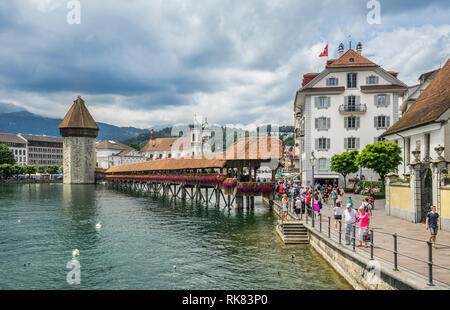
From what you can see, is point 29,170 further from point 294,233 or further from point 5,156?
point 294,233

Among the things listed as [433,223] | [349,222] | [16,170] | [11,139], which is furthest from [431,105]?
[11,139]

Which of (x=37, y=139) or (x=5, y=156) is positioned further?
(x=37, y=139)

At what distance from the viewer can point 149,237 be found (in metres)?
20.9

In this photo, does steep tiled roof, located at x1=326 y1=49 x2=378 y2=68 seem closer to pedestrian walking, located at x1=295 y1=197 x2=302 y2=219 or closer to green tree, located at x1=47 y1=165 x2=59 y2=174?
pedestrian walking, located at x1=295 y1=197 x2=302 y2=219

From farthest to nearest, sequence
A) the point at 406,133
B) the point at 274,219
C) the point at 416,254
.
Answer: the point at 274,219
the point at 406,133
the point at 416,254

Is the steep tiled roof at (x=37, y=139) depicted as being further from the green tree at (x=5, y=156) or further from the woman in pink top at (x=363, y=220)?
the woman in pink top at (x=363, y=220)

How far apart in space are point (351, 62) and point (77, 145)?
257 feet

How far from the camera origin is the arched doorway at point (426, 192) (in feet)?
56.9

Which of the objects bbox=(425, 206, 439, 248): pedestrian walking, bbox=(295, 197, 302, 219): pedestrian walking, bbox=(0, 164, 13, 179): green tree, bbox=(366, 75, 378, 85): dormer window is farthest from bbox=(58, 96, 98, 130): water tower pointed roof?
bbox=(425, 206, 439, 248): pedestrian walking

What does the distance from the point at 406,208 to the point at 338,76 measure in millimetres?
27057

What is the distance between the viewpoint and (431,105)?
22594 mm

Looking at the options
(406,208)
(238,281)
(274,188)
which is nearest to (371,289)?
(238,281)
